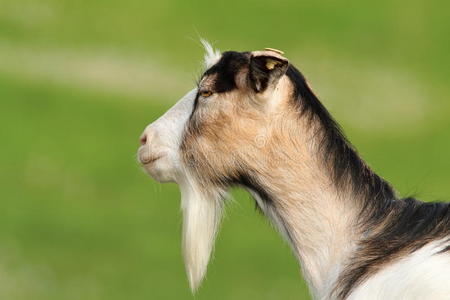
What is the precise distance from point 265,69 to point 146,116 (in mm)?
11913

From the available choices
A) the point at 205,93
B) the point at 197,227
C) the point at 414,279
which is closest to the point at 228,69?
the point at 205,93

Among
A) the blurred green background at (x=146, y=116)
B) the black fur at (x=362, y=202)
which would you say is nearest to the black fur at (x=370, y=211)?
the black fur at (x=362, y=202)

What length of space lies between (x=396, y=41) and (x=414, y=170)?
4.44 m

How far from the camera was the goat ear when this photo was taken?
20.5ft

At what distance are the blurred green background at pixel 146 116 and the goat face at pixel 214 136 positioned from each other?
4459 millimetres

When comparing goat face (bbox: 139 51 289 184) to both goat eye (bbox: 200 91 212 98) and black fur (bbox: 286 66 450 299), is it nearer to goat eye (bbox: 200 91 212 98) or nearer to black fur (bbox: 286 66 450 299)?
goat eye (bbox: 200 91 212 98)

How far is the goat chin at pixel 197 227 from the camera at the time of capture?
22.8ft

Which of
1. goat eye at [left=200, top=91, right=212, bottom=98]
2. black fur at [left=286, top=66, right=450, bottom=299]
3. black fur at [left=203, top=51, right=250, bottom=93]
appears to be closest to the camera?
black fur at [left=286, top=66, right=450, bottom=299]

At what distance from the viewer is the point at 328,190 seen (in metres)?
6.57

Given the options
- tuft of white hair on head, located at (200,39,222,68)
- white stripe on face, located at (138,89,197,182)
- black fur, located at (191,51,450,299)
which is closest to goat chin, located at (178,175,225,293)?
white stripe on face, located at (138,89,197,182)

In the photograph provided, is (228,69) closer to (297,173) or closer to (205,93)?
(205,93)

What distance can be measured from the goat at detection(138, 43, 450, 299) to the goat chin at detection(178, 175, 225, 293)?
0.05 metres

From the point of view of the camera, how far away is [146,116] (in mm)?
18219

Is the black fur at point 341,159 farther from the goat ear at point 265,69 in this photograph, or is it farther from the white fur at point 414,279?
the white fur at point 414,279
